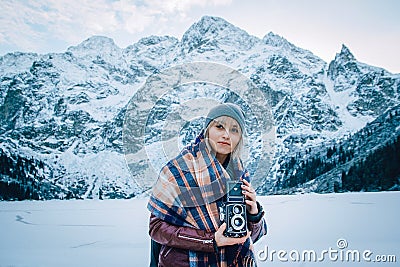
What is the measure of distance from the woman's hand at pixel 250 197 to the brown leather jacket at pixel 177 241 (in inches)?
11.6

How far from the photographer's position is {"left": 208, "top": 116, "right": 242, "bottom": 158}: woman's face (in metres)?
2.17

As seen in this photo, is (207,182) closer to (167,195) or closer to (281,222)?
(167,195)

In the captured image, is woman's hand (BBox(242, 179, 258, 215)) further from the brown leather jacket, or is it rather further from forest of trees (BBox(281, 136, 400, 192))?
forest of trees (BBox(281, 136, 400, 192))

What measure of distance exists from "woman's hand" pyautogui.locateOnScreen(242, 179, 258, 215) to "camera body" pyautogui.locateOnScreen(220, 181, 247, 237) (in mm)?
30

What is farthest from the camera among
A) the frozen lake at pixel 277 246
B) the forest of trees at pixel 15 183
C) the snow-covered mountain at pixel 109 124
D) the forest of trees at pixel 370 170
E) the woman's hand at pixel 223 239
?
the snow-covered mountain at pixel 109 124

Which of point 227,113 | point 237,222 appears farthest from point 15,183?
point 237,222

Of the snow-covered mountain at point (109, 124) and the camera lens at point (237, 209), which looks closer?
the camera lens at point (237, 209)

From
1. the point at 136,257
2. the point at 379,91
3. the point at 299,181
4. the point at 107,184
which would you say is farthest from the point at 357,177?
the point at 379,91

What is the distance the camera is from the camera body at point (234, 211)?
1.97m

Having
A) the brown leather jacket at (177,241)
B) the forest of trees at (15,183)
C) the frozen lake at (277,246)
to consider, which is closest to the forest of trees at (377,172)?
the frozen lake at (277,246)

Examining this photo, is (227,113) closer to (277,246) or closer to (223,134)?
(223,134)

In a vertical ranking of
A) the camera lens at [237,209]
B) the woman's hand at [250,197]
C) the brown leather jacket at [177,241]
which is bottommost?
the brown leather jacket at [177,241]

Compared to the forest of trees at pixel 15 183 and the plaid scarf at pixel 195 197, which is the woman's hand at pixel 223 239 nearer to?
the plaid scarf at pixel 195 197

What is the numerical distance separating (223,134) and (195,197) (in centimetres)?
43
